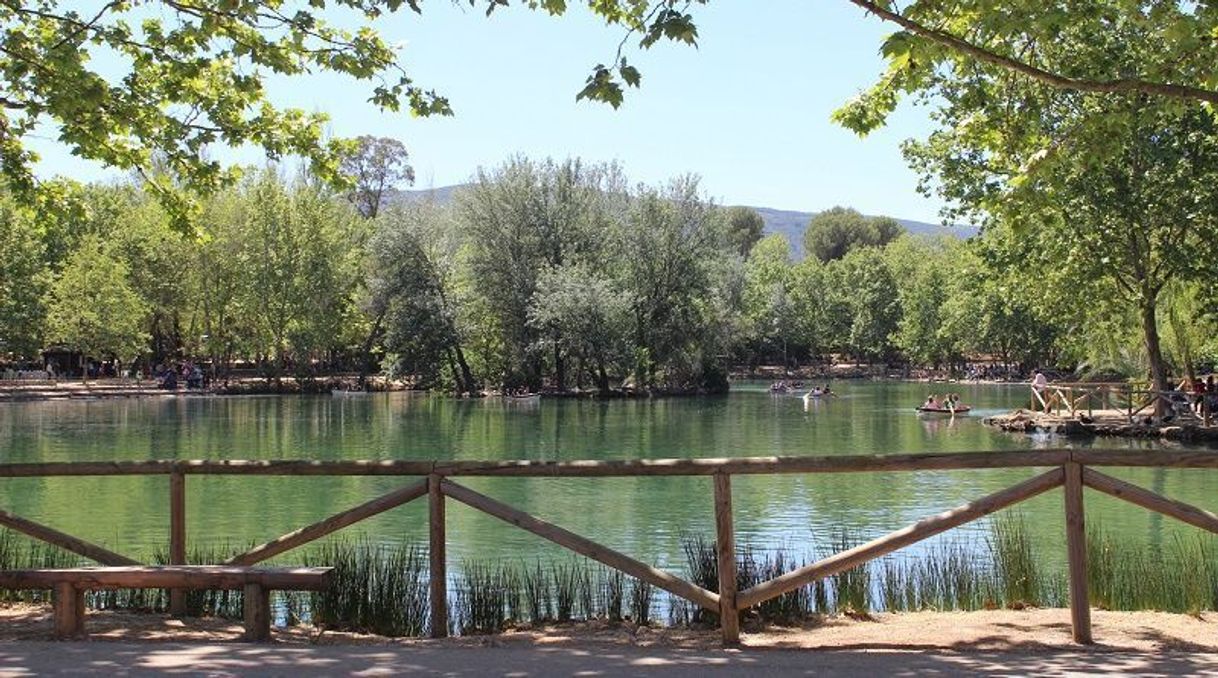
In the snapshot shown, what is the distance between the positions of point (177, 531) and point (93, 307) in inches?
2294

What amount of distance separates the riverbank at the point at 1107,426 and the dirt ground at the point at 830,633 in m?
26.2

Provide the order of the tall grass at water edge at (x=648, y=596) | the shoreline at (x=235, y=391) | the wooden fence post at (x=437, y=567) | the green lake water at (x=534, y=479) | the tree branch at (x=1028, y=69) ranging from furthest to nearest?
the shoreline at (x=235, y=391) < the green lake water at (x=534, y=479) < the tall grass at water edge at (x=648, y=596) < the tree branch at (x=1028, y=69) < the wooden fence post at (x=437, y=567)

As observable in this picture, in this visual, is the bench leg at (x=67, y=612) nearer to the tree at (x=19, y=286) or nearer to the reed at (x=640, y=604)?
Answer: the reed at (x=640, y=604)

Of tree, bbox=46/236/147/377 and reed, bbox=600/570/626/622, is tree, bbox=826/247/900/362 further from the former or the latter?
reed, bbox=600/570/626/622

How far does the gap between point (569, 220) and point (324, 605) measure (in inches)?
2162

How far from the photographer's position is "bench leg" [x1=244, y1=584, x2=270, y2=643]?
6.84 metres

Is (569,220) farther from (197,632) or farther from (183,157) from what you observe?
(197,632)

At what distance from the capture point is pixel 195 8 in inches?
401

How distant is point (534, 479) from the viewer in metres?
24.5

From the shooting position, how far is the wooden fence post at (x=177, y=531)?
7.99m

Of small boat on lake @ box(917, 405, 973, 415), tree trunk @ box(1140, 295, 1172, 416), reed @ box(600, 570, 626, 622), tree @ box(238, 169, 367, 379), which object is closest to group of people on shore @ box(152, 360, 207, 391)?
tree @ box(238, 169, 367, 379)

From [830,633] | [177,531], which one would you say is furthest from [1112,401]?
[177,531]

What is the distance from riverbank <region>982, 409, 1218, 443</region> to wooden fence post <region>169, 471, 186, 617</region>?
30.1m

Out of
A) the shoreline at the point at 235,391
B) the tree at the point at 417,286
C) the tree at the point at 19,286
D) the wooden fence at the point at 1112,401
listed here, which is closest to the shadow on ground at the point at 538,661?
the wooden fence at the point at 1112,401
